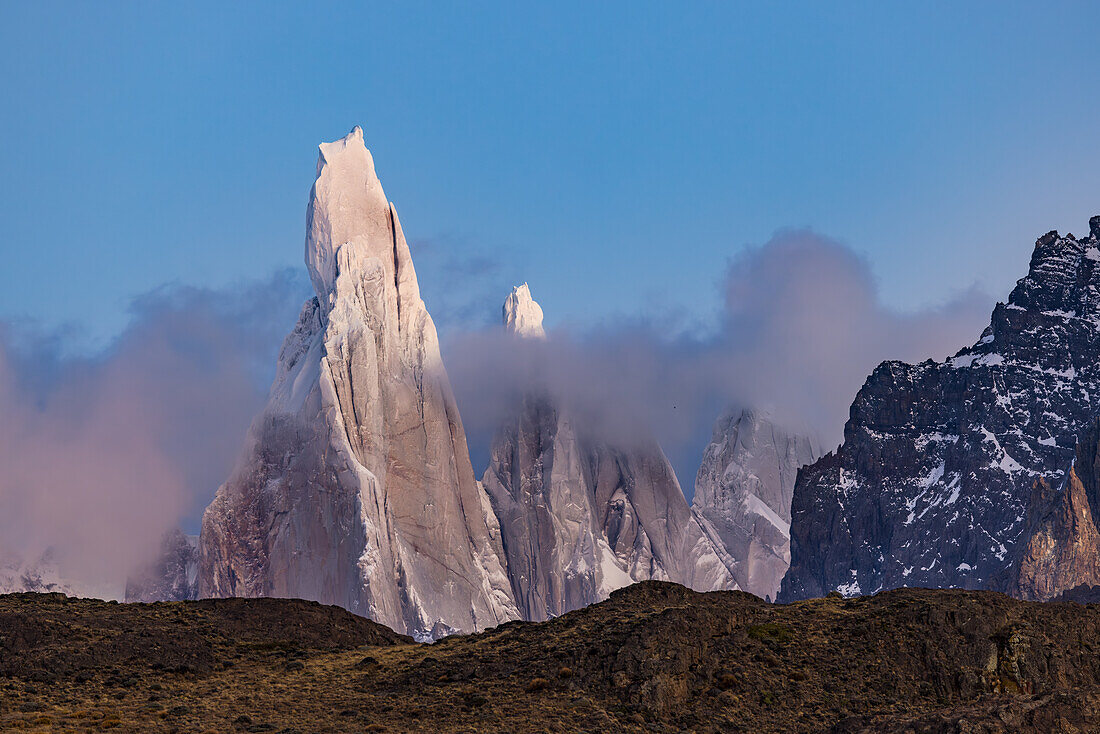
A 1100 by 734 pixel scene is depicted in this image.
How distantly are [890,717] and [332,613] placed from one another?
150 ft

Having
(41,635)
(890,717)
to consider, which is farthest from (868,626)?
(41,635)

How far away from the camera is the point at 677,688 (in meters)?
71.6

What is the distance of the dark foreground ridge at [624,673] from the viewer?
6756 centimetres

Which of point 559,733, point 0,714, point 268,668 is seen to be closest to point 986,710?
point 559,733

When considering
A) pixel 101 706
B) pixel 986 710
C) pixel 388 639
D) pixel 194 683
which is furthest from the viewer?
pixel 388 639

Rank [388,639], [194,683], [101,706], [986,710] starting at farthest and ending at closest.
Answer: [388,639] < [194,683] < [101,706] < [986,710]

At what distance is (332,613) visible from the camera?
10025 centimetres

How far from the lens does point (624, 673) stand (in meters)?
72.2

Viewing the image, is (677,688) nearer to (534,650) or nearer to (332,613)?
(534,650)

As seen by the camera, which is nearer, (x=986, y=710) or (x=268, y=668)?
(x=986, y=710)

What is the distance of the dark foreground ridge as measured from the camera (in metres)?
67.6

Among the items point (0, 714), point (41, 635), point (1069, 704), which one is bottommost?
point (1069, 704)

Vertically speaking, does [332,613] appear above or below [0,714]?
above

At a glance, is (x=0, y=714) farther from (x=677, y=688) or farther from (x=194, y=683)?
(x=677, y=688)
